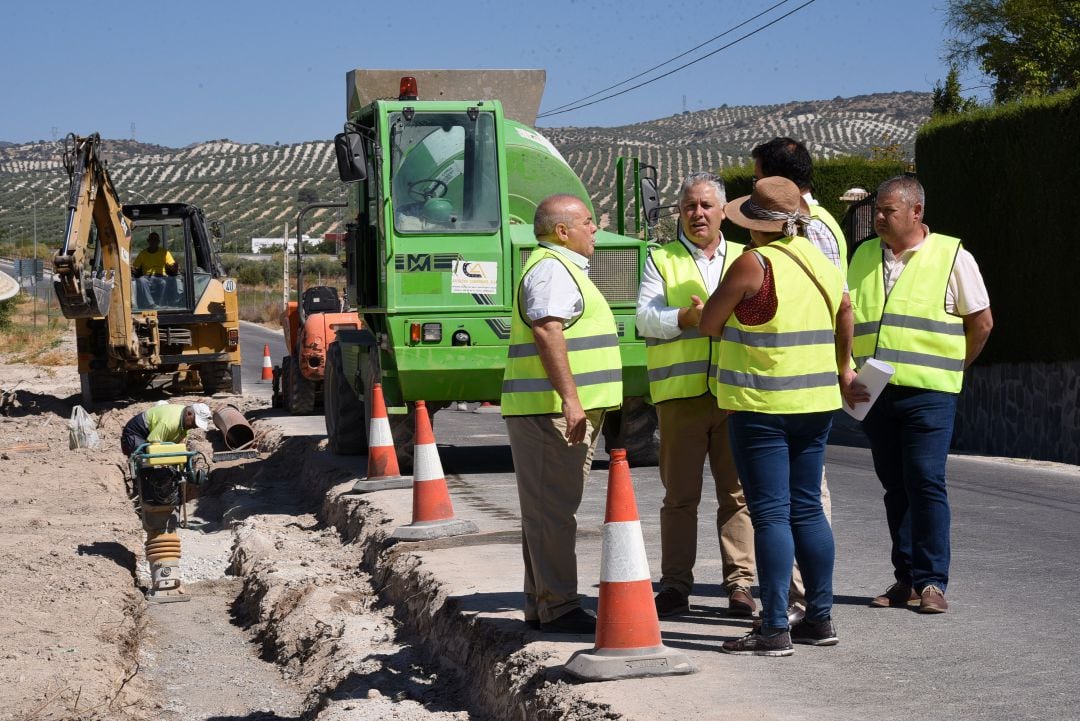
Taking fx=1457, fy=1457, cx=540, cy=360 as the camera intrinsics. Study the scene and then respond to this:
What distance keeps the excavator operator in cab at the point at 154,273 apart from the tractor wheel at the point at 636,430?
10.9 m

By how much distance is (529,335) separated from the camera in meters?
5.93

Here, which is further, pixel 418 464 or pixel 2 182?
pixel 2 182

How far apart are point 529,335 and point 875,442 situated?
182 centimetres

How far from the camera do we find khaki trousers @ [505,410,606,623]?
592 cm

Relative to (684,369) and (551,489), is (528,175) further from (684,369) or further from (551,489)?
(551,489)

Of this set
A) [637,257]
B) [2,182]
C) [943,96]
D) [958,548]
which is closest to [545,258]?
[958,548]

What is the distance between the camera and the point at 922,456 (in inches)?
252

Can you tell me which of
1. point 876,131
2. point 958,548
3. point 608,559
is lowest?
point 958,548

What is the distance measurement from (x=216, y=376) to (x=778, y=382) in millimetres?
18529

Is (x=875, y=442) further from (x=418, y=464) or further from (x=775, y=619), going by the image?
(x=418, y=464)

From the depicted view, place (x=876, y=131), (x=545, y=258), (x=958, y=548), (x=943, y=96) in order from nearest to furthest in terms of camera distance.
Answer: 1. (x=545, y=258)
2. (x=958, y=548)
3. (x=943, y=96)
4. (x=876, y=131)

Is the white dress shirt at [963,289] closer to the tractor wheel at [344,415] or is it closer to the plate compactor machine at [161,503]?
the plate compactor machine at [161,503]

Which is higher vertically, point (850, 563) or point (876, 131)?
point (876, 131)

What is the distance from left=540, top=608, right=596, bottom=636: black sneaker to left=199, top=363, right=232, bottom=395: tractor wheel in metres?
17.6
